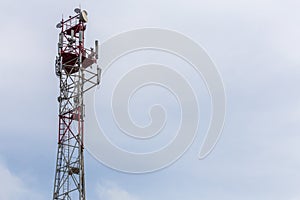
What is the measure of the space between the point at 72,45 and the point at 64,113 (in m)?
7.81

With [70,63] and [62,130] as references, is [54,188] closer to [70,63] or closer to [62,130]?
[62,130]

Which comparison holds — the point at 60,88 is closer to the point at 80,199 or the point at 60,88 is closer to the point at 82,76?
the point at 82,76

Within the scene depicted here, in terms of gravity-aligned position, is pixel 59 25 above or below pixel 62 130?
above

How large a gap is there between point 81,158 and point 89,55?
11.8 m

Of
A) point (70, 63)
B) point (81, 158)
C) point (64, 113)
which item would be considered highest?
point (70, 63)

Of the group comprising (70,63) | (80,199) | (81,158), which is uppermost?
(70,63)

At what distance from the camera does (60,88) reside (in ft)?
243

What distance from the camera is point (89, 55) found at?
7456 centimetres

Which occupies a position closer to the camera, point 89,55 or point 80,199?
point 80,199

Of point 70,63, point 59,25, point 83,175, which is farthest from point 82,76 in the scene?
point 83,175

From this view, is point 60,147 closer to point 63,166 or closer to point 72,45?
point 63,166

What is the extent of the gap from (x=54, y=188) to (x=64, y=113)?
28.1 feet

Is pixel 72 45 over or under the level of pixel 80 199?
over

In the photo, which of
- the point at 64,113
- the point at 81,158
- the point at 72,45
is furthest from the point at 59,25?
the point at 81,158
